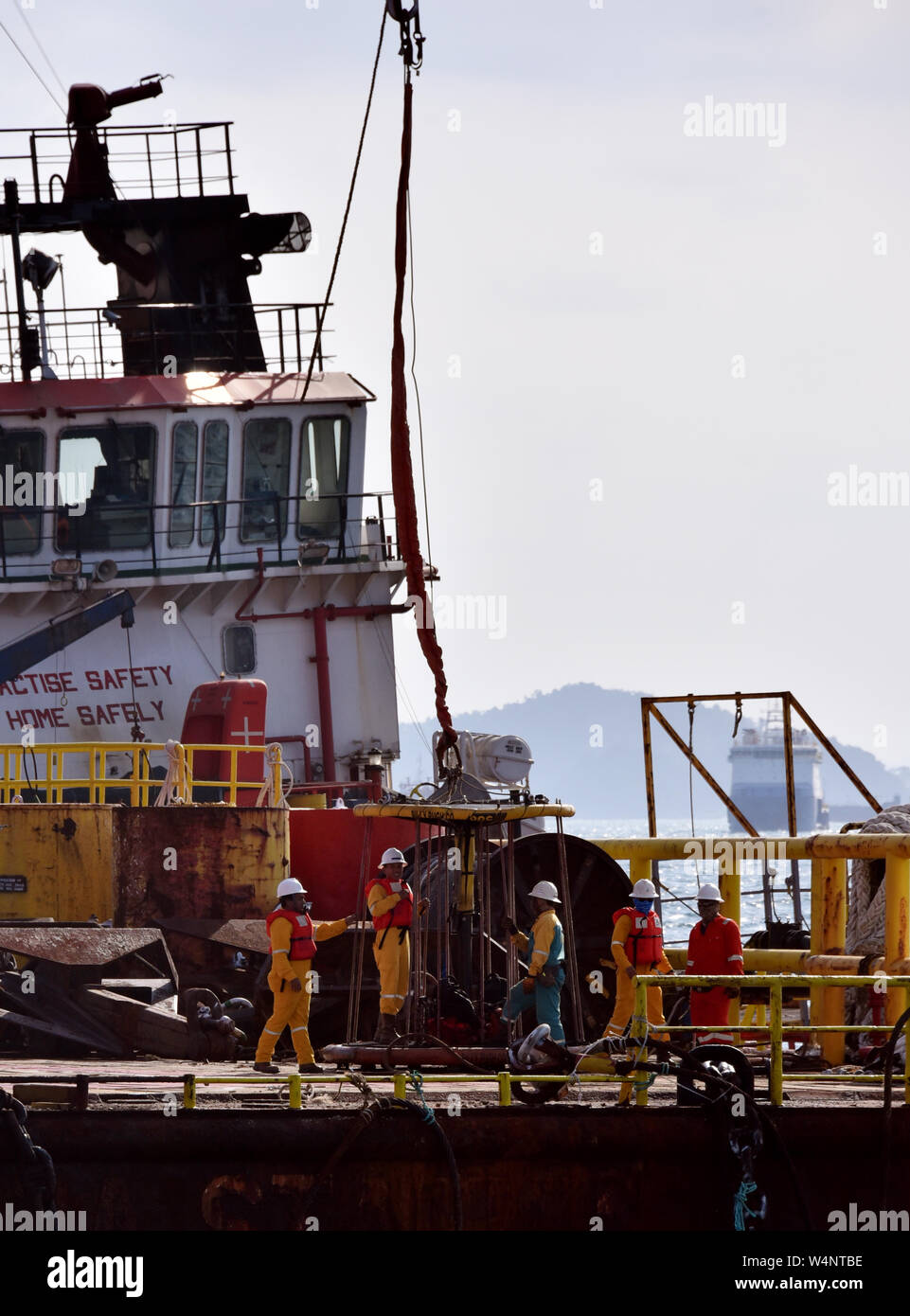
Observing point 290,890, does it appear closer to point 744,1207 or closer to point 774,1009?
point 774,1009

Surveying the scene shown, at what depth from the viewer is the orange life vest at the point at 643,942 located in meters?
12.8

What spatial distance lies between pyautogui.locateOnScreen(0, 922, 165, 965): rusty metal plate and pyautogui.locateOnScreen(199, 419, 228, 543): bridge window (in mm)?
7128

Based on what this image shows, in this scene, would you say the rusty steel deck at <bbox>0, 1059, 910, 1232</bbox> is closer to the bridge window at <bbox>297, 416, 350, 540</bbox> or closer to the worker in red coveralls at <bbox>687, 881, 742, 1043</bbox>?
the worker in red coveralls at <bbox>687, 881, 742, 1043</bbox>

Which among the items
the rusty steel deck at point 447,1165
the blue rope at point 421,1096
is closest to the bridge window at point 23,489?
the rusty steel deck at point 447,1165

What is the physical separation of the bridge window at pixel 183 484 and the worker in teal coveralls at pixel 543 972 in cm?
910

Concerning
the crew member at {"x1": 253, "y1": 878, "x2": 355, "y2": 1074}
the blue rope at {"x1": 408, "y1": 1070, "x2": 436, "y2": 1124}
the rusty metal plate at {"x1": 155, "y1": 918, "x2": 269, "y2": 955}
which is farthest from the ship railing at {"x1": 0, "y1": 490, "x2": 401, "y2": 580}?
the blue rope at {"x1": 408, "y1": 1070, "x2": 436, "y2": 1124}

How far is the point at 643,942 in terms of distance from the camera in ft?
41.9

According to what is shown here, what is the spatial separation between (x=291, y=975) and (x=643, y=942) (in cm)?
240

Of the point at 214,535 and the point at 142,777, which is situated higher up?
the point at 214,535

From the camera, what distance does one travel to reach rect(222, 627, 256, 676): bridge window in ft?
67.7

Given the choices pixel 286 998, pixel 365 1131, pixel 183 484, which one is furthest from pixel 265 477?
pixel 365 1131

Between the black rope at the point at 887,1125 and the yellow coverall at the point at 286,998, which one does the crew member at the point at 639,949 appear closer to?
the yellow coverall at the point at 286,998

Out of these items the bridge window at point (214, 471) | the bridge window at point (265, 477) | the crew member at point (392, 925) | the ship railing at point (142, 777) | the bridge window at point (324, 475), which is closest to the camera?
the crew member at point (392, 925)
